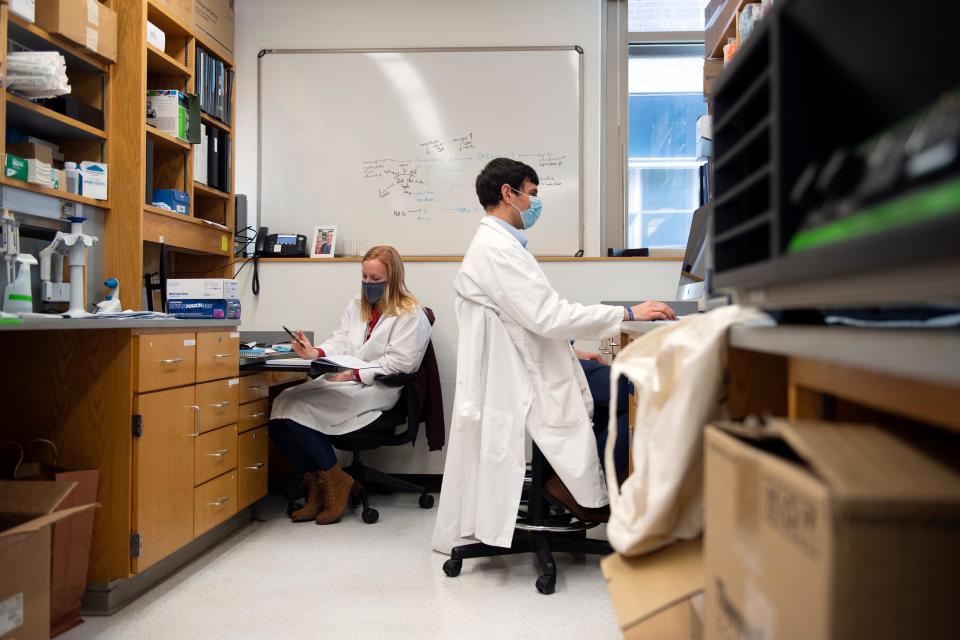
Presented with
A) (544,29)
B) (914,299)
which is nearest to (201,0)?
(544,29)

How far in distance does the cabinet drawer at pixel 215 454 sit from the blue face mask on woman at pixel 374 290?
846mm

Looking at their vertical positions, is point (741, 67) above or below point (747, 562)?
above

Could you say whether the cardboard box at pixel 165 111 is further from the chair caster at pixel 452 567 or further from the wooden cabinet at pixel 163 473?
the chair caster at pixel 452 567

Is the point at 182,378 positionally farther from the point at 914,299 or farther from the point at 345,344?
the point at 914,299

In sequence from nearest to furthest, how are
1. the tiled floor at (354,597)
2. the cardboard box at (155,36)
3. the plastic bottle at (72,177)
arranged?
1. the tiled floor at (354,597)
2. the plastic bottle at (72,177)
3. the cardboard box at (155,36)

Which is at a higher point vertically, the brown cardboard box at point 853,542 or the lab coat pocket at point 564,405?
the brown cardboard box at point 853,542

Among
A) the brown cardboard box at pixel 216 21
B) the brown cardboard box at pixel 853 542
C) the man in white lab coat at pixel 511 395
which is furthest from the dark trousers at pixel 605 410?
the brown cardboard box at pixel 216 21

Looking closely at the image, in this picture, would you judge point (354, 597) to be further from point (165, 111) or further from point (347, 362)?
point (165, 111)

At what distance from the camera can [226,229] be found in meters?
3.45

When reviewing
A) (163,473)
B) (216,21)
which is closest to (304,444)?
(163,473)

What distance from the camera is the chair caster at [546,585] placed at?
6.86ft

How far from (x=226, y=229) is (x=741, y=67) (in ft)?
9.71

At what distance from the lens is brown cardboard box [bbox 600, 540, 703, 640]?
2.96 feet

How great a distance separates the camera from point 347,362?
2.81m
